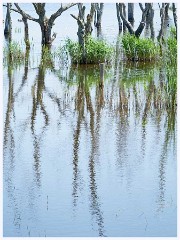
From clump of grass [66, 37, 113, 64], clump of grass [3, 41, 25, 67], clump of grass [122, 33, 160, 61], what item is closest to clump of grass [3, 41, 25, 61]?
clump of grass [3, 41, 25, 67]

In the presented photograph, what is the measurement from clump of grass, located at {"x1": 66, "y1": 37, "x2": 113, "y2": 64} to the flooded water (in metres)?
2.71

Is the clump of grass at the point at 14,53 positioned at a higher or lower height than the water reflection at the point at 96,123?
higher

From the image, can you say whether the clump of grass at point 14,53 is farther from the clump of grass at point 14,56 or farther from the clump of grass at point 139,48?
the clump of grass at point 139,48

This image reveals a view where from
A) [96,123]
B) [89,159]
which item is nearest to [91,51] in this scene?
[96,123]

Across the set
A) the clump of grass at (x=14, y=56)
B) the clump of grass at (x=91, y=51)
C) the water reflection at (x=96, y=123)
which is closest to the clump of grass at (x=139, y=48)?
the clump of grass at (x=91, y=51)

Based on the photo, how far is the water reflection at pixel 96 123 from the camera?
1025 centimetres

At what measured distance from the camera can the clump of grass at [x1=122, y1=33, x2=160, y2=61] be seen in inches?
920

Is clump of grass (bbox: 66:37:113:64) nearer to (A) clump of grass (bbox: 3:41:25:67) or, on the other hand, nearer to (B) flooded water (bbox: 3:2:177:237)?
(A) clump of grass (bbox: 3:41:25:67)

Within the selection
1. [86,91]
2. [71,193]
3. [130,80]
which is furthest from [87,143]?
[130,80]

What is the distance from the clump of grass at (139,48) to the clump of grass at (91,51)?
2.29ft

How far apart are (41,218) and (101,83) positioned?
34.5ft

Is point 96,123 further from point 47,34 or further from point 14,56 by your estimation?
point 47,34

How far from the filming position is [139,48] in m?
23.9

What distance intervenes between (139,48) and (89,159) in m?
12.7
